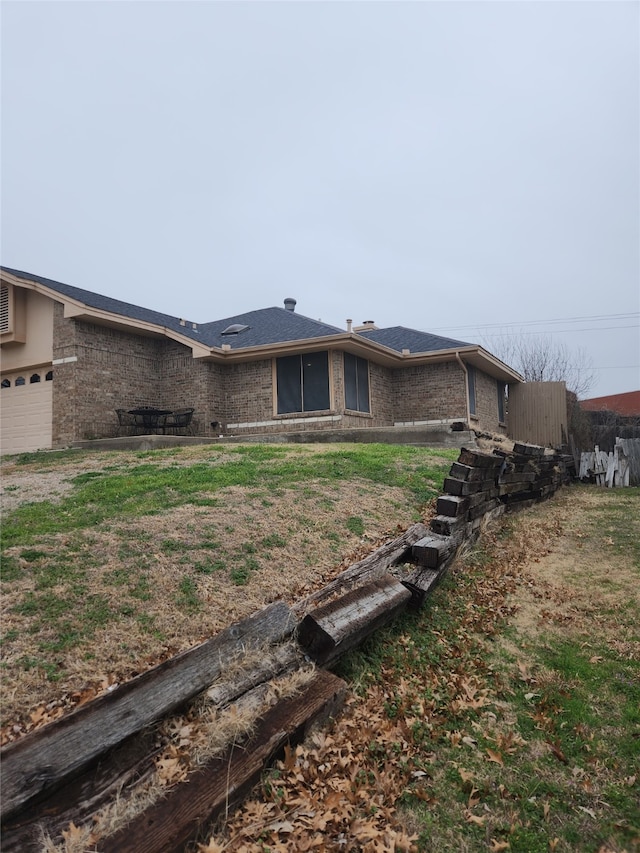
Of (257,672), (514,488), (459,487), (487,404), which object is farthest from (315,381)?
(257,672)

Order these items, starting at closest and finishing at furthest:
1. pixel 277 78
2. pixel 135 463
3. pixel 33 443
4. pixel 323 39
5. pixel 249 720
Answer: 1. pixel 249 720
2. pixel 135 463
3. pixel 33 443
4. pixel 323 39
5. pixel 277 78

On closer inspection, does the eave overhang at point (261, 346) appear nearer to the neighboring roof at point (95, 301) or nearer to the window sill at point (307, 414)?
the neighboring roof at point (95, 301)

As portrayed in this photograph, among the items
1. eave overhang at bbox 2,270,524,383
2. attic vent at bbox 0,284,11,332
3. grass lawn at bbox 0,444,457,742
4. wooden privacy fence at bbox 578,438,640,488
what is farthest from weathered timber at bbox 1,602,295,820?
attic vent at bbox 0,284,11,332

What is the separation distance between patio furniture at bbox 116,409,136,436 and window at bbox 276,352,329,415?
442cm

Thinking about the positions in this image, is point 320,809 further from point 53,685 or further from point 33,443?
point 33,443

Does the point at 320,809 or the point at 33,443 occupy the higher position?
the point at 33,443

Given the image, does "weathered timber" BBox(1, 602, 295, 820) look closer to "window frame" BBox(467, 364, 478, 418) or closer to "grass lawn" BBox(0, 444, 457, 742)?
"grass lawn" BBox(0, 444, 457, 742)

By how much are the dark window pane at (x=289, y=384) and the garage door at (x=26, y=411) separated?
262 inches

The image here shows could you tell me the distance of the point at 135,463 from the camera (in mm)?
9492

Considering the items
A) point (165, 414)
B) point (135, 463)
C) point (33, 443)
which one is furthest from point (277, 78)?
point (135, 463)

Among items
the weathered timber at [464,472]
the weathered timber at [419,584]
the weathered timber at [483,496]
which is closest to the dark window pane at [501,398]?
the weathered timber at [483,496]

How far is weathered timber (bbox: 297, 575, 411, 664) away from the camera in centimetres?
360

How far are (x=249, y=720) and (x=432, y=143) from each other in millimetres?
36174

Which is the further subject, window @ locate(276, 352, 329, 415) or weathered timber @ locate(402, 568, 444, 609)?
window @ locate(276, 352, 329, 415)
